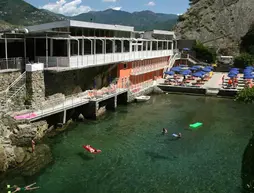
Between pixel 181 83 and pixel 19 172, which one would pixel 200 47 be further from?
→ pixel 19 172

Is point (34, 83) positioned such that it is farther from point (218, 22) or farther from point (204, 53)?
point (218, 22)

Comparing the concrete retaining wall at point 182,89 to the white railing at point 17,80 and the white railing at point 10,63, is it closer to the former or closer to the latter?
the white railing at point 10,63

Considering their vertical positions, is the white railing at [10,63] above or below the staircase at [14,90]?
above

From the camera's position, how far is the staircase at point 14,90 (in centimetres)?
2528

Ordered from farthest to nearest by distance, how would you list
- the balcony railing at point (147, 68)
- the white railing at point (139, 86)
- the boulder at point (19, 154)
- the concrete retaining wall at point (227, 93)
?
1. the balcony railing at point (147, 68)
2. the concrete retaining wall at point (227, 93)
3. the white railing at point (139, 86)
4. the boulder at point (19, 154)

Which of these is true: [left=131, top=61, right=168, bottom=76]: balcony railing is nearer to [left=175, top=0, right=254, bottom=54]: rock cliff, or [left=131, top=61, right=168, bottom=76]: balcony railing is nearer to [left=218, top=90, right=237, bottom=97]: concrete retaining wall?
[left=218, top=90, right=237, bottom=97]: concrete retaining wall

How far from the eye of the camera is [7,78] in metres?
26.1

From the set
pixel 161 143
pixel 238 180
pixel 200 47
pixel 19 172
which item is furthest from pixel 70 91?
pixel 200 47

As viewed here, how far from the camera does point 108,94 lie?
3525 cm

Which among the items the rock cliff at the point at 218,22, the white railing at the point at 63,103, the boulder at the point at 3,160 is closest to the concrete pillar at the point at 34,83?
the white railing at the point at 63,103

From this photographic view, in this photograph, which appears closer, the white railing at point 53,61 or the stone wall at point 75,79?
the white railing at point 53,61

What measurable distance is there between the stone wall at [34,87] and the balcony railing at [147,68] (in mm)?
18560

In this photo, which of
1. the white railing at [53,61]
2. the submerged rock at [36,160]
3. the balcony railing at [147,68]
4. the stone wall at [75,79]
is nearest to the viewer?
the submerged rock at [36,160]

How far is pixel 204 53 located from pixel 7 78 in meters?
55.0
